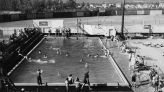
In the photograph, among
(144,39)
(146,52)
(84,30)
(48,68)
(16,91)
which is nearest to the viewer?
(16,91)

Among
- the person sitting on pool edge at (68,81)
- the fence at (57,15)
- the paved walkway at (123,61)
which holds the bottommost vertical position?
the paved walkway at (123,61)

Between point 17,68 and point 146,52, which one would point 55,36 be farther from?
point 17,68

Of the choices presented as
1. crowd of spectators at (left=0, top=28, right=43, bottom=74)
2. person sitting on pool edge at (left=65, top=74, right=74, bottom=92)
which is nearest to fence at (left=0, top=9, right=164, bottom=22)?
crowd of spectators at (left=0, top=28, right=43, bottom=74)

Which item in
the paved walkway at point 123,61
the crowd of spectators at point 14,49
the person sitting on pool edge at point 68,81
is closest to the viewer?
the person sitting on pool edge at point 68,81

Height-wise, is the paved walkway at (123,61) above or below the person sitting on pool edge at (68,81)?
below

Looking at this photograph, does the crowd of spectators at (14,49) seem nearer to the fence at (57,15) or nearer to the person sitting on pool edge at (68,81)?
the person sitting on pool edge at (68,81)

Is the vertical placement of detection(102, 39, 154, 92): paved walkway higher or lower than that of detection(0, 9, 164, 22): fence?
lower

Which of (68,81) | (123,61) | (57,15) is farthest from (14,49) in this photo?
(57,15)

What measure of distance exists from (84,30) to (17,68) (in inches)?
1088

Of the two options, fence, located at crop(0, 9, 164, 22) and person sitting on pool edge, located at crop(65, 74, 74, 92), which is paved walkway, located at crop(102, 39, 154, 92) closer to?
person sitting on pool edge, located at crop(65, 74, 74, 92)

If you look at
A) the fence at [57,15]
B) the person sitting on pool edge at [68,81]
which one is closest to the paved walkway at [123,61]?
the person sitting on pool edge at [68,81]

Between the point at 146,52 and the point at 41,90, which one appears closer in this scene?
the point at 41,90

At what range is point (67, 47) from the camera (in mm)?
37344

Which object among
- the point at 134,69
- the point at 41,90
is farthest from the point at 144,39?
the point at 41,90
